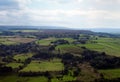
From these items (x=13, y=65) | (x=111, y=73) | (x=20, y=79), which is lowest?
(x=20, y=79)

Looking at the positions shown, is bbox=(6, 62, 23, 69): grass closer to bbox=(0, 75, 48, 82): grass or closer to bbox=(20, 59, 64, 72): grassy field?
bbox=(20, 59, 64, 72): grassy field

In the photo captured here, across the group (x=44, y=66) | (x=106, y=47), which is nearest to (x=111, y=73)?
(x=44, y=66)

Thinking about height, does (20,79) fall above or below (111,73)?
below

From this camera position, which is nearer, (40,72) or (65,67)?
(40,72)

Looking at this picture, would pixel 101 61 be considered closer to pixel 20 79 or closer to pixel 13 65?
pixel 13 65

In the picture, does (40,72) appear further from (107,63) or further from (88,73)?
(107,63)

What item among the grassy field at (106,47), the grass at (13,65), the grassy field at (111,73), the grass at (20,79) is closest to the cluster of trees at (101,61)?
the grassy field at (111,73)

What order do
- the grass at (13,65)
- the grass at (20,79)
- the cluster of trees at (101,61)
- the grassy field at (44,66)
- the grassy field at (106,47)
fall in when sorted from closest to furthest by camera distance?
1. the grass at (20,79)
2. the grassy field at (44,66)
3. the grass at (13,65)
4. the cluster of trees at (101,61)
5. the grassy field at (106,47)

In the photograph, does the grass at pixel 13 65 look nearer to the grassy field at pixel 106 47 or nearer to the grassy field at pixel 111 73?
the grassy field at pixel 111 73

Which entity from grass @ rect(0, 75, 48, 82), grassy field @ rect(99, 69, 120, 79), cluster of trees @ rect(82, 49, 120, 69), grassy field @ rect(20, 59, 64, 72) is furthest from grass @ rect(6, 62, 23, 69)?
grassy field @ rect(99, 69, 120, 79)

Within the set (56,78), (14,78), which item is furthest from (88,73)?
(14,78)

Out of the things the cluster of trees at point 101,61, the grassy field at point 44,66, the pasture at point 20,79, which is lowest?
the pasture at point 20,79
